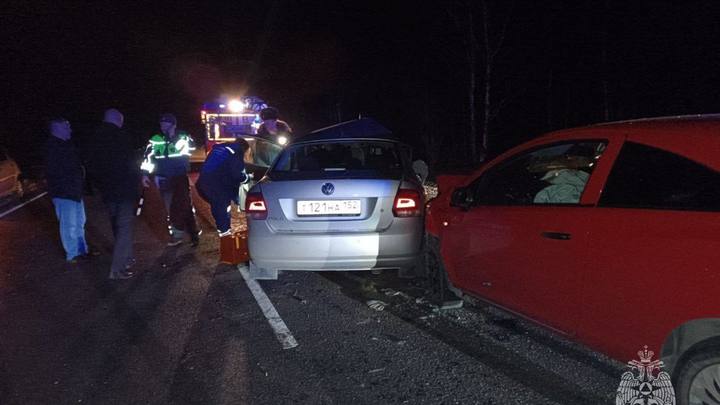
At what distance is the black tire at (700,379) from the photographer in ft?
7.69

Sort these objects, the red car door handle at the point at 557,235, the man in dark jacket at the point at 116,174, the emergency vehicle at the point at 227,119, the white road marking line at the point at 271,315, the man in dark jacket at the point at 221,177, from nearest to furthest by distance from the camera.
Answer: the red car door handle at the point at 557,235 < the white road marking line at the point at 271,315 < the man in dark jacket at the point at 116,174 < the man in dark jacket at the point at 221,177 < the emergency vehicle at the point at 227,119

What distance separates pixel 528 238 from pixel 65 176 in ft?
18.3

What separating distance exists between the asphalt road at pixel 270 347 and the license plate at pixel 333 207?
904mm

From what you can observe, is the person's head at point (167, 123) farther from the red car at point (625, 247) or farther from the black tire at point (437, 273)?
the red car at point (625, 247)

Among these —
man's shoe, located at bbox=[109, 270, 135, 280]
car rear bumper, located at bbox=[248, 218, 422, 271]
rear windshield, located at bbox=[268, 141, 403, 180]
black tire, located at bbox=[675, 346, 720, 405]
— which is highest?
rear windshield, located at bbox=[268, 141, 403, 180]

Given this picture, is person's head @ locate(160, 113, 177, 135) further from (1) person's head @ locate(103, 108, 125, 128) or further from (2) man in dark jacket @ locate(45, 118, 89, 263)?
(1) person's head @ locate(103, 108, 125, 128)

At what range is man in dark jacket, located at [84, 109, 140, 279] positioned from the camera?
5922 millimetres

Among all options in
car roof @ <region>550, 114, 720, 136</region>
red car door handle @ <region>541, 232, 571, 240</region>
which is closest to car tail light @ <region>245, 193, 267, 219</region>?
red car door handle @ <region>541, 232, 571, 240</region>

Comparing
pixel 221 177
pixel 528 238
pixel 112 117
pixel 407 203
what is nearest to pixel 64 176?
pixel 112 117

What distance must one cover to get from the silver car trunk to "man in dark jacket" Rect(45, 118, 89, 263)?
324cm

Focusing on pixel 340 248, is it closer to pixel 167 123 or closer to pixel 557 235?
pixel 557 235

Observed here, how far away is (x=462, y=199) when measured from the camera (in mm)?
4199

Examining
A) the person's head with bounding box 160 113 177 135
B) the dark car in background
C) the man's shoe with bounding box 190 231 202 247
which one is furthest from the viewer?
the dark car in background

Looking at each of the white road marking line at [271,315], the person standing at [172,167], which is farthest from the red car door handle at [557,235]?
the person standing at [172,167]
